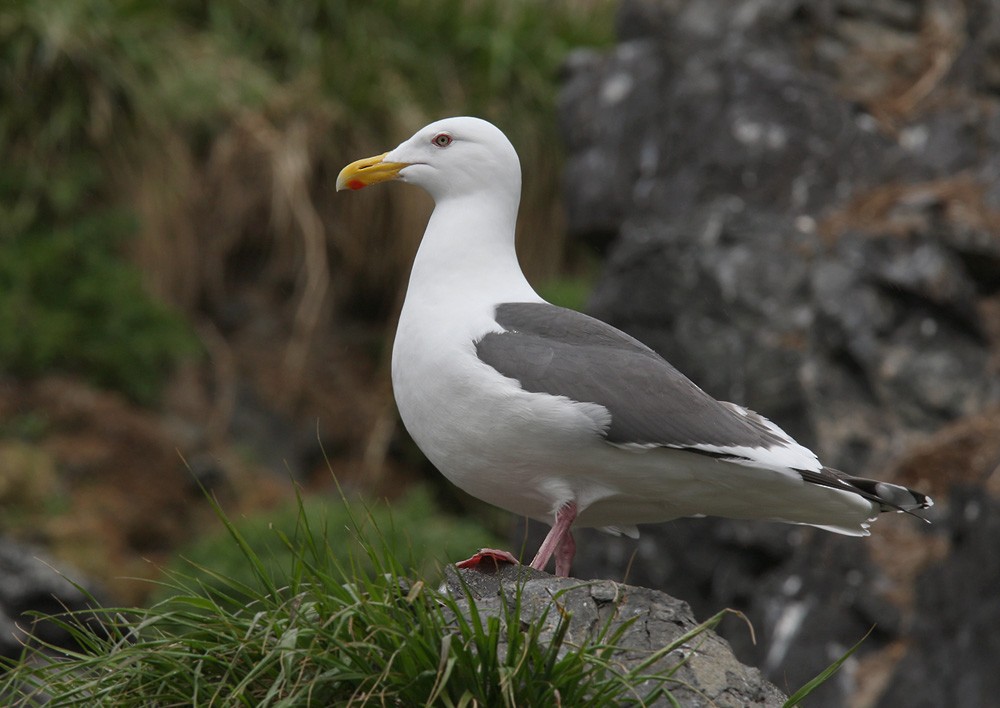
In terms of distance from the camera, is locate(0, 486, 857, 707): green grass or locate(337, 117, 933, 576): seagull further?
locate(337, 117, 933, 576): seagull

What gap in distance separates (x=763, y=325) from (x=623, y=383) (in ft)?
9.82

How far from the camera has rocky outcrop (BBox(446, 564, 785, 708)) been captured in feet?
11.5

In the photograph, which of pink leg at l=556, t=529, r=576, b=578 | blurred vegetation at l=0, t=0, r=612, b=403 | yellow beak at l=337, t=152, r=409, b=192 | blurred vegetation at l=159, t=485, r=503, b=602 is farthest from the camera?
blurred vegetation at l=0, t=0, r=612, b=403

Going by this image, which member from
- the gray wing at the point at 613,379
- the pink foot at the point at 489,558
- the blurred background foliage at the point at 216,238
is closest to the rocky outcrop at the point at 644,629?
the pink foot at the point at 489,558

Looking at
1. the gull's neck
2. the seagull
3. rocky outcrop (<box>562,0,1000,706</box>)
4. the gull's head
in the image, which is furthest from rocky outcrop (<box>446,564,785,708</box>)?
rocky outcrop (<box>562,0,1000,706</box>)

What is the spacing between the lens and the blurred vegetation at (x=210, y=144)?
9.15m

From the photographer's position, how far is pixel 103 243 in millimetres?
9414

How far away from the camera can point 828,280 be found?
22.6ft

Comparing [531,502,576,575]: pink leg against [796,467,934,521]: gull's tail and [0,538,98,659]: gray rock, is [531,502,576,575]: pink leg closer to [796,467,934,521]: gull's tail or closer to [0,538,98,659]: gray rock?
[796,467,934,521]: gull's tail

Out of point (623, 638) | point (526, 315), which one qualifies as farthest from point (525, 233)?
point (623, 638)

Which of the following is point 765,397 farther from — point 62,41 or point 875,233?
point 62,41

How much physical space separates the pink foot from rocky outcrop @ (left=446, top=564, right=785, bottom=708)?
14 centimetres

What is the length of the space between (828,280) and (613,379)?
3150 millimetres

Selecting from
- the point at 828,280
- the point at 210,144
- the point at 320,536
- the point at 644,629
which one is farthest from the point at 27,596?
the point at 210,144
